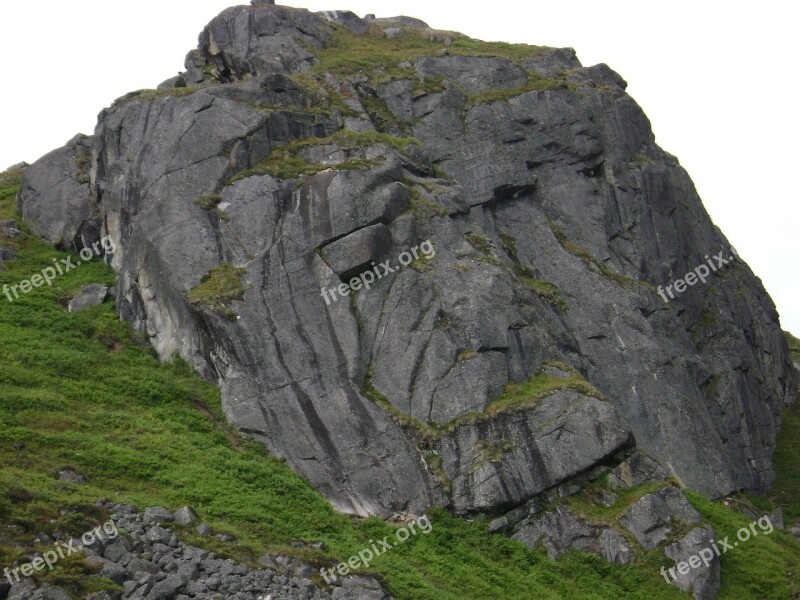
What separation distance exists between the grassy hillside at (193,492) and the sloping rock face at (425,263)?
1.63m

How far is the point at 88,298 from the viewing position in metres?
45.2

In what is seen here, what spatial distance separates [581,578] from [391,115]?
93.7ft

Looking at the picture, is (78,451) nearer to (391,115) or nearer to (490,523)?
(490,523)

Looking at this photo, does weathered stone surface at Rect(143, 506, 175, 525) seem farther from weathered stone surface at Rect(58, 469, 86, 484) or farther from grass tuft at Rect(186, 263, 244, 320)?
grass tuft at Rect(186, 263, 244, 320)

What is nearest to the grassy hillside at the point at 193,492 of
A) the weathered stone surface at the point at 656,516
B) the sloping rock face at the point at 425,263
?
the weathered stone surface at the point at 656,516

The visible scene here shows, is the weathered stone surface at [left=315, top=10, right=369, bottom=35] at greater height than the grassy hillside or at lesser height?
greater

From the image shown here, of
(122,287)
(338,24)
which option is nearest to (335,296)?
(122,287)

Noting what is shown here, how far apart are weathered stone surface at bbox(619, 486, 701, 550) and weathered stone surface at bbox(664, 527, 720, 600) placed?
595mm

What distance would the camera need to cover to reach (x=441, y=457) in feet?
116

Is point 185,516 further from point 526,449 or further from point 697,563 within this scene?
point 697,563

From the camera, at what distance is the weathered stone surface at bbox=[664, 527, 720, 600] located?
110ft

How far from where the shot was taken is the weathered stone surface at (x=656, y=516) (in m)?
34.5

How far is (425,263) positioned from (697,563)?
15.9 meters

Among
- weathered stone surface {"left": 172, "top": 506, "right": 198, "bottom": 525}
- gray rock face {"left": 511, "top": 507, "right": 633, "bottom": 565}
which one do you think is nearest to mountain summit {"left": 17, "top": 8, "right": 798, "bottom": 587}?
gray rock face {"left": 511, "top": 507, "right": 633, "bottom": 565}
